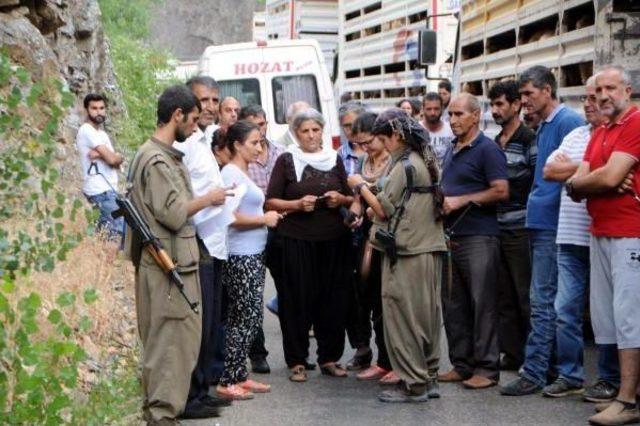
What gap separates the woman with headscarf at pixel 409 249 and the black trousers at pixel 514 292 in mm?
804

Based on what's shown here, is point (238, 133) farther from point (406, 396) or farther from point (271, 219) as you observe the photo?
point (406, 396)

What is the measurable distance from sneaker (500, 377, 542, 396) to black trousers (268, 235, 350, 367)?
1.42m

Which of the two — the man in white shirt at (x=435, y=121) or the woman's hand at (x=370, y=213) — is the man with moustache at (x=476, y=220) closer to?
the woman's hand at (x=370, y=213)

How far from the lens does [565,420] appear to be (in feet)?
27.2

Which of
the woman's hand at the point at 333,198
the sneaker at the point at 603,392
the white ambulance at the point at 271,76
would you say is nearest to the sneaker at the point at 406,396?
the sneaker at the point at 603,392

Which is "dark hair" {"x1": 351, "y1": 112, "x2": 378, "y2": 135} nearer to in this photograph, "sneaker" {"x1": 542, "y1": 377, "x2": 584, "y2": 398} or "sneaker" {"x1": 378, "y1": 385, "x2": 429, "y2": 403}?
"sneaker" {"x1": 378, "y1": 385, "x2": 429, "y2": 403}

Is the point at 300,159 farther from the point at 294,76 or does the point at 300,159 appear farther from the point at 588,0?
the point at 294,76

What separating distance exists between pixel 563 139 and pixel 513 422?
6.16 ft

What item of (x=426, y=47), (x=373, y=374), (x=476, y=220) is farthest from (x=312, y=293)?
(x=426, y=47)

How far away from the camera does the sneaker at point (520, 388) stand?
29.9 feet

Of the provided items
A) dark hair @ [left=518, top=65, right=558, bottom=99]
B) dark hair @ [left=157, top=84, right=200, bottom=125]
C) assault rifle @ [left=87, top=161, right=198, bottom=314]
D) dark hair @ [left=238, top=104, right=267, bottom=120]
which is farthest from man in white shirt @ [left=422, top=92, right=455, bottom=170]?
assault rifle @ [left=87, top=161, right=198, bottom=314]

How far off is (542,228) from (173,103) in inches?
105

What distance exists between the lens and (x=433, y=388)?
912 cm

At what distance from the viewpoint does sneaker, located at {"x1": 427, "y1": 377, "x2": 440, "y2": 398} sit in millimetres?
9086
